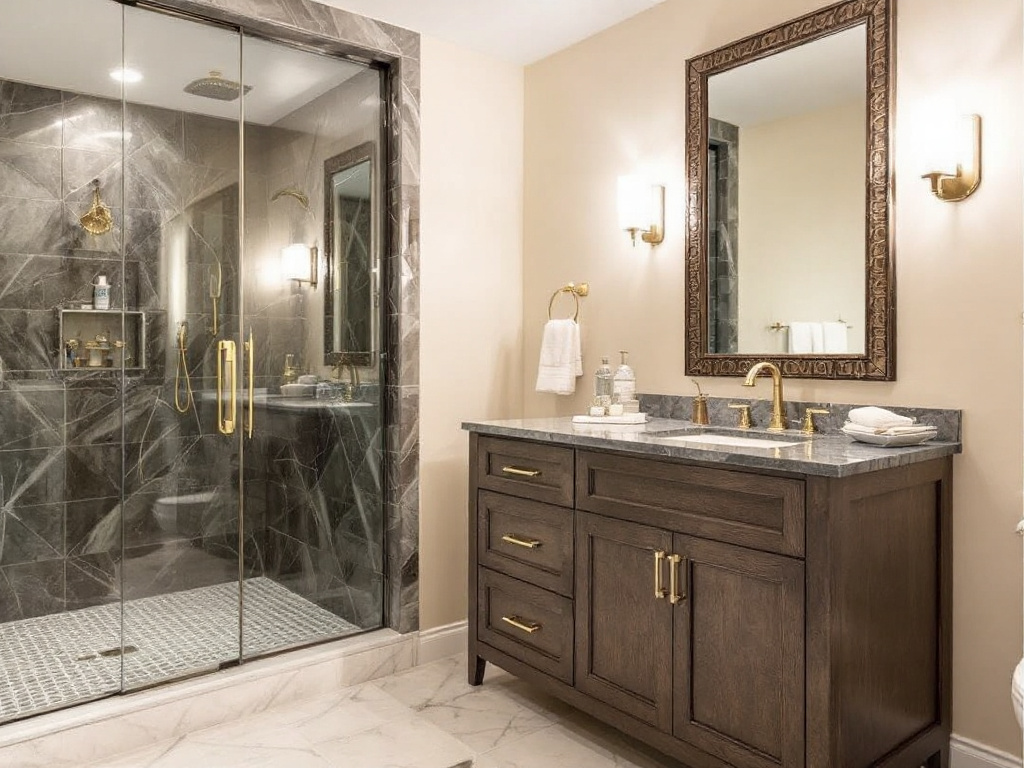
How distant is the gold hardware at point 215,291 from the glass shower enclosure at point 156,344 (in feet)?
0.05

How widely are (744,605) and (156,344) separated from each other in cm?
193

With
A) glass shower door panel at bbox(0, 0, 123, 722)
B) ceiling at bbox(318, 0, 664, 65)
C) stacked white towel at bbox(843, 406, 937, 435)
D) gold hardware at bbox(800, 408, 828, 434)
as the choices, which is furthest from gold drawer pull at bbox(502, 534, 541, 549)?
ceiling at bbox(318, 0, 664, 65)

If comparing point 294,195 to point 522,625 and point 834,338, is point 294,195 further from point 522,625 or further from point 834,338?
point 834,338

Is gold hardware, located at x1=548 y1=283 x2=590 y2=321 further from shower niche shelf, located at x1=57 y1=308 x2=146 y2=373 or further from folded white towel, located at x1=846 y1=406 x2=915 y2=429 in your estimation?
shower niche shelf, located at x1=57 y1=308 x2=146 y2=373

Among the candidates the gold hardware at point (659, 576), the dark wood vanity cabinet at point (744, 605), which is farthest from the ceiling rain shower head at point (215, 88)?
the gold hardware at point (659, 576)

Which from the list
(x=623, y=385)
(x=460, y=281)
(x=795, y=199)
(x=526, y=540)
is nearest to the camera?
(x=795, y=199)

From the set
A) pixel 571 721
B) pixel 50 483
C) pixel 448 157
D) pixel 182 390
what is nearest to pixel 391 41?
pixel 448 157

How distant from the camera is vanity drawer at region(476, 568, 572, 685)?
7.69 feet

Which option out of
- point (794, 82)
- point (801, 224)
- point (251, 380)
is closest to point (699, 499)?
point (801, 224)

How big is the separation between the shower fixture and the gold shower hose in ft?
1.82

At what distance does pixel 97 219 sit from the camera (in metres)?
2.47

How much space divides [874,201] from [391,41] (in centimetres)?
179

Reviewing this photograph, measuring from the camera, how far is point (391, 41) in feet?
9.45

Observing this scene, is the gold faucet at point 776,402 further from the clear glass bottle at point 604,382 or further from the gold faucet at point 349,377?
the gold faucet at point 349,377
